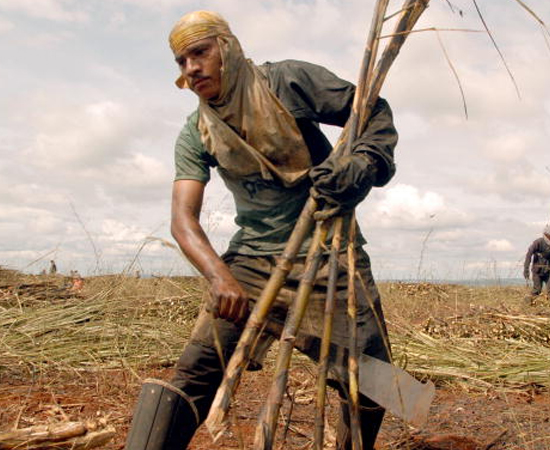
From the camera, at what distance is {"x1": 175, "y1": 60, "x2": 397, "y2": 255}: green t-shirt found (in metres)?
2.31

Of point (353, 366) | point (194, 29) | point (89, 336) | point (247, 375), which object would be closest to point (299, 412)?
point (247, 375)

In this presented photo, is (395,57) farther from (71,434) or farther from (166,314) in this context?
(166,314)

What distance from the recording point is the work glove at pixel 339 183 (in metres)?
1.97

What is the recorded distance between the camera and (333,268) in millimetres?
1897

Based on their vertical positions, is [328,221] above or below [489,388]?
above

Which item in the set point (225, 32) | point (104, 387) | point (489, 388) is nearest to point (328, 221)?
point (225, 32)

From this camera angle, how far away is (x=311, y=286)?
6.10ft

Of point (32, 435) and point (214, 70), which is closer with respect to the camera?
point (214, 70)

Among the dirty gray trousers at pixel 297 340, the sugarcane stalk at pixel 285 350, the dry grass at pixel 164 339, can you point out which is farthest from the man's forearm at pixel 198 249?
the dry grass at pixel 164 339

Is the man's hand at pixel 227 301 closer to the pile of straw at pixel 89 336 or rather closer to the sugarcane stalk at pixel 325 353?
the sugarcane stalk at pixel 325 353

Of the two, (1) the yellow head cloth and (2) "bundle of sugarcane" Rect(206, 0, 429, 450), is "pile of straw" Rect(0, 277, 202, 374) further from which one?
(2) "bundle of sugarcane" Rect(206, 0, 429, 450)

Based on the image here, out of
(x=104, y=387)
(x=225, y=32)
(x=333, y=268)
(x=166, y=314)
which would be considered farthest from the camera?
(x=166, y=314)

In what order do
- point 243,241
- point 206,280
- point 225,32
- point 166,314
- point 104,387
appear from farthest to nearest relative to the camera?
point 166,314 → point 104,387 → point 243,241 → point 225,32 → point 206,280

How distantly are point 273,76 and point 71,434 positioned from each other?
5.48ft
